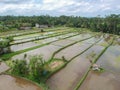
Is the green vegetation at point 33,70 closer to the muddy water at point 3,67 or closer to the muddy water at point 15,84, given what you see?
the muddy water at point 15,84

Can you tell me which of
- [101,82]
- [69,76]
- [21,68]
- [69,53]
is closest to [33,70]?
[21,68]

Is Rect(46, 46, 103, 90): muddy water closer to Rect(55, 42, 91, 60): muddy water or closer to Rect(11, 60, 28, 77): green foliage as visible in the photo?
Rect(55, 42, 91, 60): muddy water

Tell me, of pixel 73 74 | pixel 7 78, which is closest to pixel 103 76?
pixel 73 74

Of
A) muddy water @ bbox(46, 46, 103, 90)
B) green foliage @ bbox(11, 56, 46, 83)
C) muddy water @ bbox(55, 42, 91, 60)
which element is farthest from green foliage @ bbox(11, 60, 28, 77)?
muddy water @ bbox(55, 42, 91, 60)

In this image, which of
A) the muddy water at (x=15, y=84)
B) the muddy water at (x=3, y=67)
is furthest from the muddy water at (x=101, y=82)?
the muddy water at (x=3, y=67)

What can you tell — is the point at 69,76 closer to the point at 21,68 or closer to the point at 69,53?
the point at 21,68

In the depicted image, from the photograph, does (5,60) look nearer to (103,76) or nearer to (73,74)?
(73,74)
